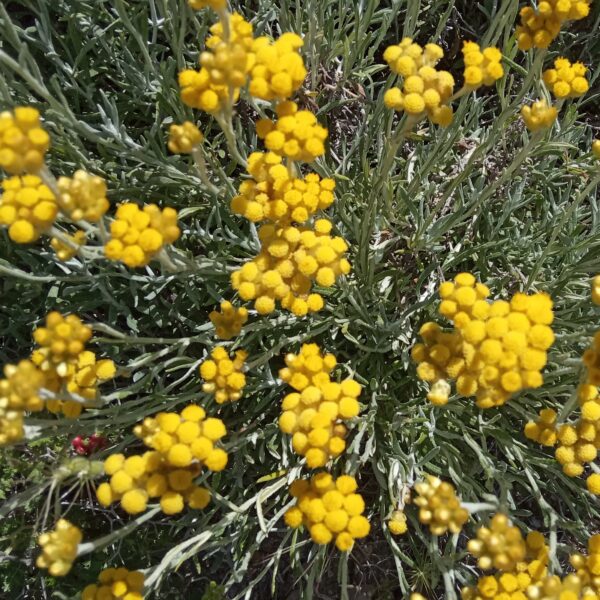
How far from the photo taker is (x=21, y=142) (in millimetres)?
1238

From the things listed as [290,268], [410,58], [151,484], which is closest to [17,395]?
[151,484]

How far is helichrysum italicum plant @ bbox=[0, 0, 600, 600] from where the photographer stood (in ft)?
4.49

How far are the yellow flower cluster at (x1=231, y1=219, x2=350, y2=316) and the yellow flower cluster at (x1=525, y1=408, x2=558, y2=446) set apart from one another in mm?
650

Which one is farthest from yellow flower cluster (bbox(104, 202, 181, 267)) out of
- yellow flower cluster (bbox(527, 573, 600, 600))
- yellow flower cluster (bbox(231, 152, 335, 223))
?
yellow flower cluster (bbox(527, 573, 600, 600))

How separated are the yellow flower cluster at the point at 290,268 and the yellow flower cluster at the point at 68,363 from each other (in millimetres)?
386

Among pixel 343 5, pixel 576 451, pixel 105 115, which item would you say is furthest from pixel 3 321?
pixel 576 451

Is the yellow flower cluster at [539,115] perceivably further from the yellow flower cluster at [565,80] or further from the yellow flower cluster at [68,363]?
the yellow flower cluster at [68,363]

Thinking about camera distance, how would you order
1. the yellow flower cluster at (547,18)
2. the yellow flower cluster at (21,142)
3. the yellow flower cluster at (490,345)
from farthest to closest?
the yellow flower cluster at (547,18) < the yellow flower cluster at (490,345) < the yellow flower cluster at (21,142)

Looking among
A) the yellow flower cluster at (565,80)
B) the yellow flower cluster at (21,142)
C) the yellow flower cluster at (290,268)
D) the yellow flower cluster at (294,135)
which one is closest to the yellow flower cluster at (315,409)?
the yellow flower cluster at (290,268)

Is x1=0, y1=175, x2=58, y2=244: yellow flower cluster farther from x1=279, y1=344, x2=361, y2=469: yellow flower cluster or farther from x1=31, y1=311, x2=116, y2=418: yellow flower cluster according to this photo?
x1=279, y1=344, x2=361, y2=469: yellow flower cluster

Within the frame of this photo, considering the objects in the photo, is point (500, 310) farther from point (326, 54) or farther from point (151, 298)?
point (326, 54)

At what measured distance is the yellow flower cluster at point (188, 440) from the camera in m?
1.36

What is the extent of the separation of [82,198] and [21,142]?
0.16 metres

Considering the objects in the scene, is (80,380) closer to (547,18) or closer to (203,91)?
(203,91)
